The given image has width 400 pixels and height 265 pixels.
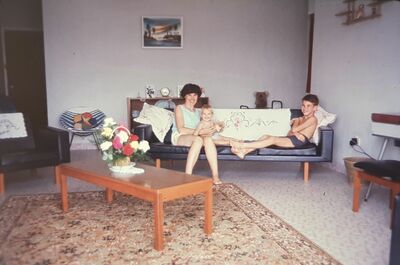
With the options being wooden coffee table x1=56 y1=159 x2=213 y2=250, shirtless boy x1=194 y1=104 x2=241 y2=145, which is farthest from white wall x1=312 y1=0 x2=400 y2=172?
wooden coffee table x1=56 y1=159 x2=213 y2=250

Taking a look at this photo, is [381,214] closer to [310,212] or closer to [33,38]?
[310,212]

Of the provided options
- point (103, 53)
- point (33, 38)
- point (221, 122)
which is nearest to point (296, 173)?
point (221, 122)

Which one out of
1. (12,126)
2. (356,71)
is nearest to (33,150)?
(12,126)

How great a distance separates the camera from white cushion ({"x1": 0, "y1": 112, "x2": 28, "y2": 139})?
3.75m

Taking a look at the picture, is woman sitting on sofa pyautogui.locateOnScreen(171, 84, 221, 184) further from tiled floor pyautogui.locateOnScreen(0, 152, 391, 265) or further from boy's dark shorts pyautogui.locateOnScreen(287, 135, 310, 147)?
boy's dark shorts pyautogui.locateOnScreen(287, 135, 310, 147)

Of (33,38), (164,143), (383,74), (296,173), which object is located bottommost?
(296,173)

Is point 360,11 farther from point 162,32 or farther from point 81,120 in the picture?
point 81,120

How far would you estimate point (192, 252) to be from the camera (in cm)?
214

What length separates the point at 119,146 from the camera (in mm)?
2527

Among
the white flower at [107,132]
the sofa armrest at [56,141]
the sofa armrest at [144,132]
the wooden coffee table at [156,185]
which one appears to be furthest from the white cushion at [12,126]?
the white flower at [107,132]

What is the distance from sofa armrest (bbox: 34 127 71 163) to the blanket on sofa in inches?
66.1

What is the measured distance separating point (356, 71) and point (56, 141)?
10.5 ft

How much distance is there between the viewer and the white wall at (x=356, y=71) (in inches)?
139

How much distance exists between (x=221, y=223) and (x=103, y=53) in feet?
13.4
